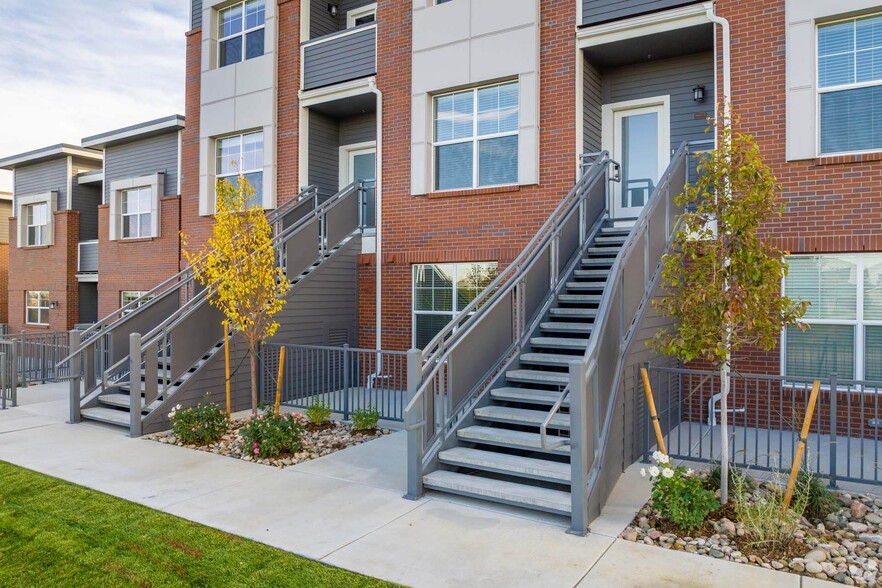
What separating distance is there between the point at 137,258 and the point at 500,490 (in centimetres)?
1580

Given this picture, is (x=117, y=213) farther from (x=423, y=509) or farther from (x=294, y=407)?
(x=423, y=509)

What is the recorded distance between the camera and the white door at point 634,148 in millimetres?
11273

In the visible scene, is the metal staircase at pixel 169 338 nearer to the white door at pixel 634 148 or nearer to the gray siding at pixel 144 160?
the white door at pixel 634 148

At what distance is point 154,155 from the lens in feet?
61.8

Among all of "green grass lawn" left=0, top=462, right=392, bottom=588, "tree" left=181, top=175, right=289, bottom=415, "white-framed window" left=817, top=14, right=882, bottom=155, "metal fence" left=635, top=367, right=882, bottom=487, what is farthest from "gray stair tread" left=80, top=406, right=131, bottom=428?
"white-framed window" left=817, top=14, right=882, bottom=155

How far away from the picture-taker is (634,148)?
11.5 metres

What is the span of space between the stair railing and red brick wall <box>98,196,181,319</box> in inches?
444

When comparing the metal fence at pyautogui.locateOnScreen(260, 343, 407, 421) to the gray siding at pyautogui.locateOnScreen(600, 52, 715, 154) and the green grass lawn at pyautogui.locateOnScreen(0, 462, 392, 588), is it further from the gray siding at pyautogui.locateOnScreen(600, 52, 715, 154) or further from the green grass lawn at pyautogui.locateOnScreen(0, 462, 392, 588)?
the gray siding at pyautogui.locateOnScreen(600, 52, 715, 154)

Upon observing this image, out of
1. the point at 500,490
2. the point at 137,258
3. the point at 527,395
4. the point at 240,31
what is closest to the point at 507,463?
the point at 500,490

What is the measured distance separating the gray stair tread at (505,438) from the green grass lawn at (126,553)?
244 cm

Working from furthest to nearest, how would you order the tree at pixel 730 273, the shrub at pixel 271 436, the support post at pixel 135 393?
1. the support post at pixel 135 393
2. the shrub at pixel 271 436
3. the tree at pixel 730 273

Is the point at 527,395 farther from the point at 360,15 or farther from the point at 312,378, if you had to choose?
the point at 360,15

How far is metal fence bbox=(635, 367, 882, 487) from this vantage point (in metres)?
6.98

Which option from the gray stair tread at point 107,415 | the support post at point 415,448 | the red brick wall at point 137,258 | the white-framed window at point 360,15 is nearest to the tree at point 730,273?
the support post at point 415,448
